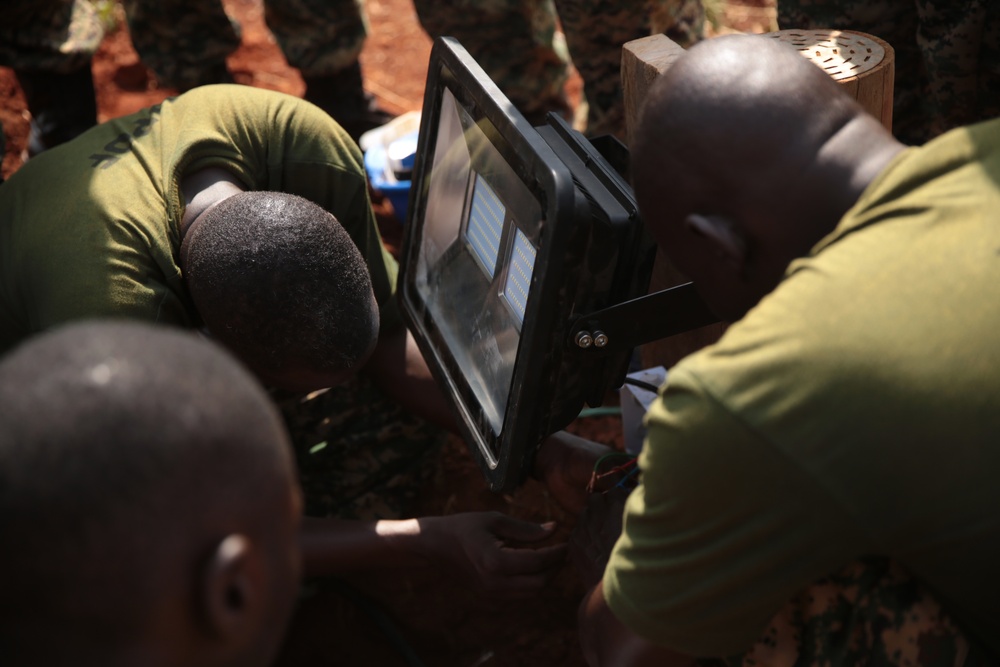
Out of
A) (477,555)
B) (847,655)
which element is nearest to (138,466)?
(847,655)

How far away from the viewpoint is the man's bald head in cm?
132

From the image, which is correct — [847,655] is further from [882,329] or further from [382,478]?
[382,478]

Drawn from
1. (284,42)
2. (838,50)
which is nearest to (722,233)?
(838,50)

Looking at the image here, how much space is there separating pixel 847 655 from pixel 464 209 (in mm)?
1082

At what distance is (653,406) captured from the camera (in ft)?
4.28

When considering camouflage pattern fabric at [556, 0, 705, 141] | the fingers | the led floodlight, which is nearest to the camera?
the led floodlight

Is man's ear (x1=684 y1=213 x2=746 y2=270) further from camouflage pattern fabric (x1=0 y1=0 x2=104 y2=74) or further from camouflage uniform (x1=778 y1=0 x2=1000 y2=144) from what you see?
camouflage pattern fabric (x1=0 y1=0 x2=104 y2=74)

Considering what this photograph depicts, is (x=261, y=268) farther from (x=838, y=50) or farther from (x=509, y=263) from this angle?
(x=838, y=50)

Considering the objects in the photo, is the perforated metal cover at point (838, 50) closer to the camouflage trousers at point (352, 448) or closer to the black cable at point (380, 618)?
the camouflage trousers at point (352, 448)

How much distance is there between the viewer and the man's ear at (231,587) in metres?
1.03

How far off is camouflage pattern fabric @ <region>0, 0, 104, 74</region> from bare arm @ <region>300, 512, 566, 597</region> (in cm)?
244

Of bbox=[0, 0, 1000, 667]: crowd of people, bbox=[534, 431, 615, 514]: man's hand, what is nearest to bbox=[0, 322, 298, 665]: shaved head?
bbox=[0, 0, 1000, 667]: crowd of people

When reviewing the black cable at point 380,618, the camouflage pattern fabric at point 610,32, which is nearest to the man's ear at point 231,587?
the black cable at point 380,618

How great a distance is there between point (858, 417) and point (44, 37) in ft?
11.7
